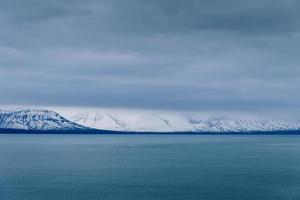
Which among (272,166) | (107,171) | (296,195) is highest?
(272,166)

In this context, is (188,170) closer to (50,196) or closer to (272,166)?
(272,166)

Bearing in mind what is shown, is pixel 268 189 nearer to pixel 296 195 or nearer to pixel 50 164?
pixel 296 195

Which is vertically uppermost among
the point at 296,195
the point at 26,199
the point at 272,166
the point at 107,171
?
the point at 272,166

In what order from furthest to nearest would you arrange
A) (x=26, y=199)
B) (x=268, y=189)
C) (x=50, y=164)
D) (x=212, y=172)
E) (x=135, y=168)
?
1. (x=50, y=164)
2. (x=135, y=168)
3. (x=212, y=172)
4. (x=268, y=189)
5. (x=26, y=199)

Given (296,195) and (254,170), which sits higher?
(254,170)

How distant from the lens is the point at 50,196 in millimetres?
67875

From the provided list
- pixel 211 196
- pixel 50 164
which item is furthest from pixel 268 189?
pixel 50 164

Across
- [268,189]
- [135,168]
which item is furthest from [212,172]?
[268,189]

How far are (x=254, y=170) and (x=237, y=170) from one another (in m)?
3.52

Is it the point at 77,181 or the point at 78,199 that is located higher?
the point at 77,181

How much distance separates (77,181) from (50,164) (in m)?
34.3

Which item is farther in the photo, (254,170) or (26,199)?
(254,170)

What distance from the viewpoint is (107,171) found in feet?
330

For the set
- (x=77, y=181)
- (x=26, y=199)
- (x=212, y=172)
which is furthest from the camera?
(x=212, y=172)
